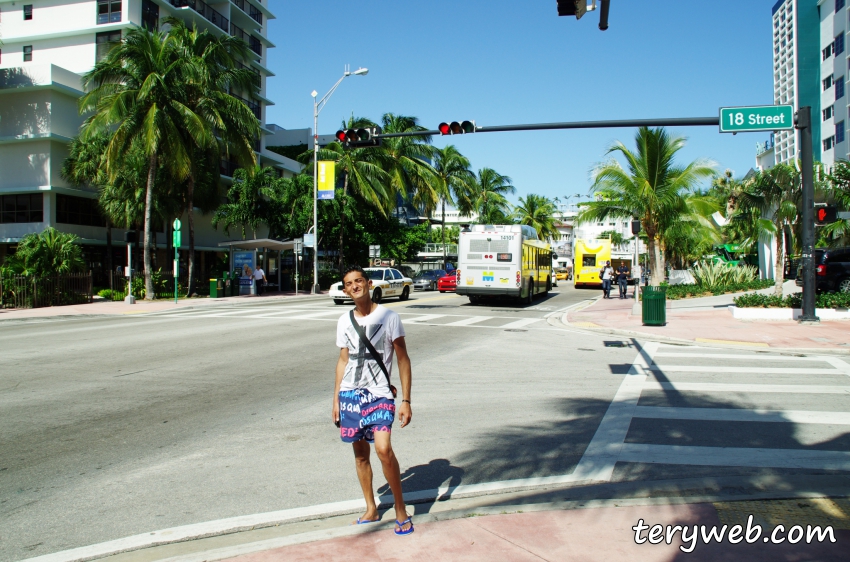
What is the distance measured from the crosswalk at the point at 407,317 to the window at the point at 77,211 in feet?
54.9

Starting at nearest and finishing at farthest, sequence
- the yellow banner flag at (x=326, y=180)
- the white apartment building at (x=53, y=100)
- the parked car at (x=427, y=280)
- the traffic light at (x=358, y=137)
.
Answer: the traffic light at (x=358, y=137), the white apartment building at (x=53, y=100), the yellow banner flag at (x=326, y=180), the parked car at (x=427, y=280)

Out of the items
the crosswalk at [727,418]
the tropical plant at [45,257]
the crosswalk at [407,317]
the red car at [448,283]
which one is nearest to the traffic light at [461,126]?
the crosswalk at [407,317]

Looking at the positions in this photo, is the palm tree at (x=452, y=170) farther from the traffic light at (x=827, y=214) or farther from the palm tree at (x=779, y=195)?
the traffic light at (x=827, y=214)

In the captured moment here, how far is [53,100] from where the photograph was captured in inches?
1319

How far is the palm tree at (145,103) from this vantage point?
2702 cm

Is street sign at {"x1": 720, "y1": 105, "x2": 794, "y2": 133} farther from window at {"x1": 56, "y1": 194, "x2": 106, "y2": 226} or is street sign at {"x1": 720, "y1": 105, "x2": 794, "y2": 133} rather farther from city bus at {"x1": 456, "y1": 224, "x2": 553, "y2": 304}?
window at {"x1": 56, "y1": 194, "x2": 106, "y2": 226}

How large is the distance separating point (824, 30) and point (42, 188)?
189 ft

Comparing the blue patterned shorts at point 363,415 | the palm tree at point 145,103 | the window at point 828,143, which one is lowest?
the blue patterned shorts at point 363,415

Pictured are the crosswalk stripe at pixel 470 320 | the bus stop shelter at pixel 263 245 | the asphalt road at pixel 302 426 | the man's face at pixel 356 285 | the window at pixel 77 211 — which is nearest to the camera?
the man's face at pixel 356 285

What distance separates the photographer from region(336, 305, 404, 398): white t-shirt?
4109 millimetres

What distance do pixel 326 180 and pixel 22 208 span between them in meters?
16.3

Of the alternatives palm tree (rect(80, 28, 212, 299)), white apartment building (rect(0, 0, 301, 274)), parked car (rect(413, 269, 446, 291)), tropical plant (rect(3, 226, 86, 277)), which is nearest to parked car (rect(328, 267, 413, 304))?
palm tree (rect(80, 28, 212, 299))

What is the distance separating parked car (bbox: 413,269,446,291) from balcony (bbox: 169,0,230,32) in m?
24.7

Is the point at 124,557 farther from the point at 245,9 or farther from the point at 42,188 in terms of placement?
the point at 245,9
